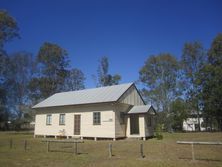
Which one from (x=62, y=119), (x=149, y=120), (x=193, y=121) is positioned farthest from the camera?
(x=193, y=121)

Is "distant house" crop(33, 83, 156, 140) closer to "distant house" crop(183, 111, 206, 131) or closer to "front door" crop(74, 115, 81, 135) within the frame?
"front door" crop(74, 115, 81, 135)

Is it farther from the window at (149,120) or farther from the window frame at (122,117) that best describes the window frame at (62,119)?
the window at (149,120)

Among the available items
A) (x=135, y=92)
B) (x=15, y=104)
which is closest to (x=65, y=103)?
(x=135, y=92)

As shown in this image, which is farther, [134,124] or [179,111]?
[179,111]

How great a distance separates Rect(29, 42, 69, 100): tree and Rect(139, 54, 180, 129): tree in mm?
19315

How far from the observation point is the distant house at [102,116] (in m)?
20.4

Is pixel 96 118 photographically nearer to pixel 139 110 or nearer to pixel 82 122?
pixel 82 122

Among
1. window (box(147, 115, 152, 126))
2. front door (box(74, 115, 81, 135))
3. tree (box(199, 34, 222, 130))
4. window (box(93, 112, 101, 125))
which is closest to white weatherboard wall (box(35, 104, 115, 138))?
window (box(93, 112, 101, 125))

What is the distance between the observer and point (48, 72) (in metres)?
44.2

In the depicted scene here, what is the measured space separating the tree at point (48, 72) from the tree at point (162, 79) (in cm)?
1932

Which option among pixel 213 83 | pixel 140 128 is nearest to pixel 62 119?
pixel 140 128

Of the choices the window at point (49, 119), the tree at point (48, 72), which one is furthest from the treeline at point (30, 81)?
the window at point (49, 119)

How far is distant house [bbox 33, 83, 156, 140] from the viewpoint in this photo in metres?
20.4

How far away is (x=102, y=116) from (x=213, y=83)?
2067 cm
